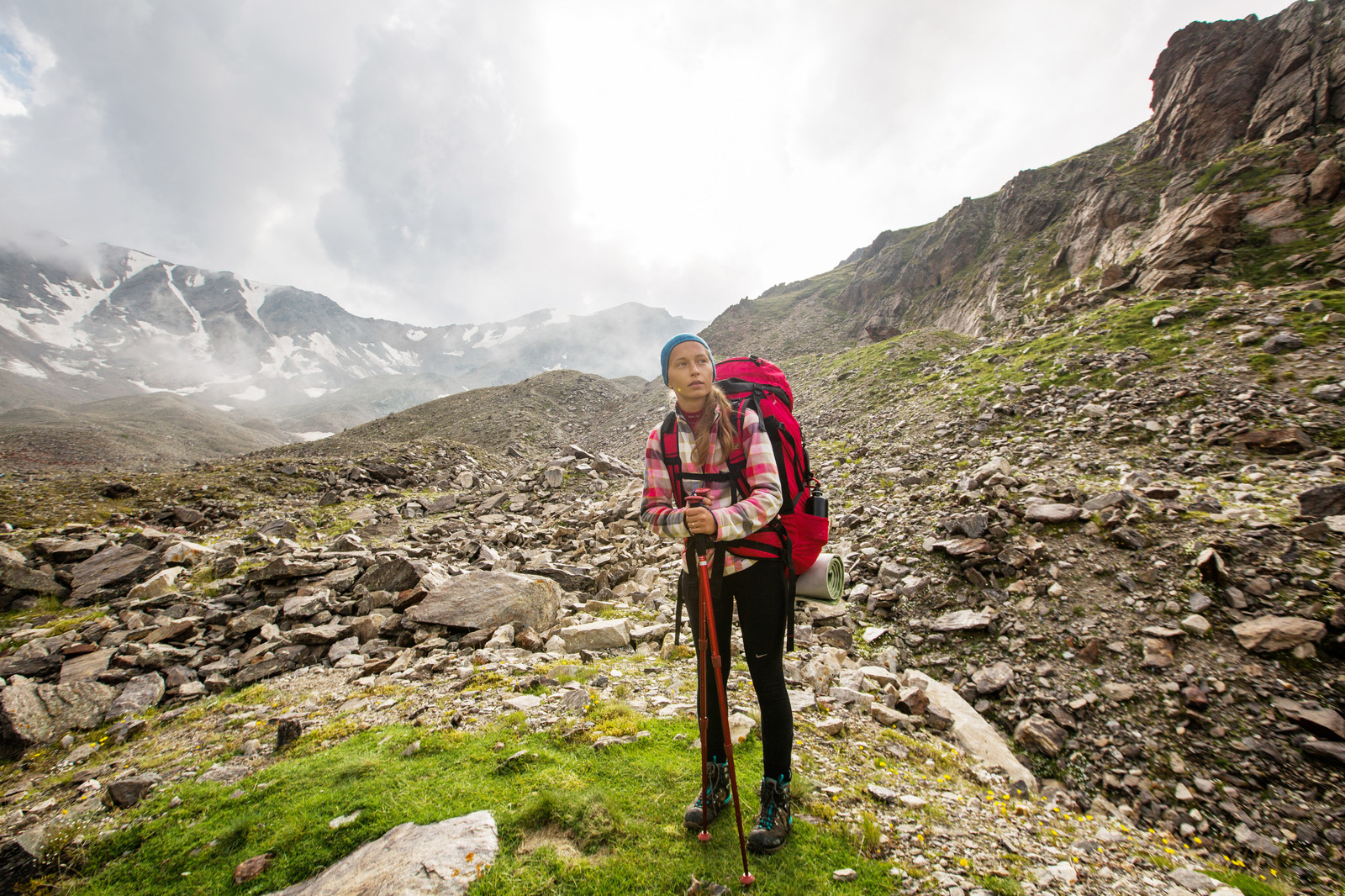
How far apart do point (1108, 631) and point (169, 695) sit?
12.7 meters

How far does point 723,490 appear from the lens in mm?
3361

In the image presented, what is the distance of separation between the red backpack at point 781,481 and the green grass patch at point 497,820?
142 cm

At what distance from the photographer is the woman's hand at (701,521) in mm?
2934

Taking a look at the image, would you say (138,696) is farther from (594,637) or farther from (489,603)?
(594,637)

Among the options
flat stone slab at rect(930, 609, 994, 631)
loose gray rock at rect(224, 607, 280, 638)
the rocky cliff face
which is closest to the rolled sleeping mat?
flat stone slab at rect(930, 609, 994, 631)

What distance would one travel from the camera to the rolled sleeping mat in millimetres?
3545

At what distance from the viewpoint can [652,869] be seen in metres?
2.98

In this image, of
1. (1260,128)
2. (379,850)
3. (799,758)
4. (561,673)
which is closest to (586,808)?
(379,850)

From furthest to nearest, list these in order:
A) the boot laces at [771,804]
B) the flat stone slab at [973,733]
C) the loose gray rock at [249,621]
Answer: the loose gray rock at [249,621] → the flat stone slab at [973,733] → the boot laces at [771,804]

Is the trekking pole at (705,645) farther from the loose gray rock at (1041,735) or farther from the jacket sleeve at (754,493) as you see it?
the loose gray rock at (1041,735)

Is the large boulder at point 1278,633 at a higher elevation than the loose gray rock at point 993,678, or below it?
higher

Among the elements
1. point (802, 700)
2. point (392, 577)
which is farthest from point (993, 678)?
point (392, 577)

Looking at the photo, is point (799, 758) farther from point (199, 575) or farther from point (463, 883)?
point (199, 575)

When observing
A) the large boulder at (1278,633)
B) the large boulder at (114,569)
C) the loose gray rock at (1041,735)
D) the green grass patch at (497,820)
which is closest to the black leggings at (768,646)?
the green grass patch at (497,820)
